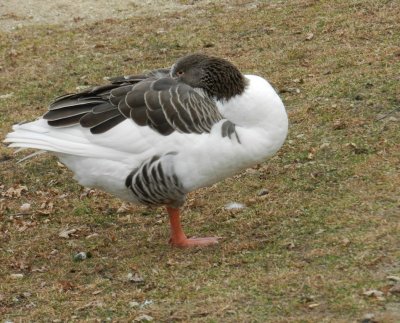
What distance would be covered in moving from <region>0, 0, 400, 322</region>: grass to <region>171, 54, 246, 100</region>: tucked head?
1112mm

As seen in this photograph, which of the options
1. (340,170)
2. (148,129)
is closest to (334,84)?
(340,170)

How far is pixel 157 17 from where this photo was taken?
526 inches

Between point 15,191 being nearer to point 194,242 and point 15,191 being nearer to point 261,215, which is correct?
point 194,242

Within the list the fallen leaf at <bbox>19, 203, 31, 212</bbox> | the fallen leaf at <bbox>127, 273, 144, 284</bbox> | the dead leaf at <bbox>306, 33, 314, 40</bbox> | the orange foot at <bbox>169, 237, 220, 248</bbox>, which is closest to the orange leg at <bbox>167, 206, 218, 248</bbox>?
the orange foot at <bbox>169, 237, 220, 248</bbox>

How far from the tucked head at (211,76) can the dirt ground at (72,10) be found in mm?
7738

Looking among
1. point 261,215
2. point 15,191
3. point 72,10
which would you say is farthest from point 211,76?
point 72,10

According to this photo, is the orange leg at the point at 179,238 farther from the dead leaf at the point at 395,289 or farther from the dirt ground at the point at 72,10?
the dirt ground at the point at 72,10

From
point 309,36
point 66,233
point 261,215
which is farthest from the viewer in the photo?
point 309,36

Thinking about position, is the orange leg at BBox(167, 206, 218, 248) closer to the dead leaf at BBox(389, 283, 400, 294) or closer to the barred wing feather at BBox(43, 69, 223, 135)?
the barred wing feather at BBox(43, 69, 223, 135)

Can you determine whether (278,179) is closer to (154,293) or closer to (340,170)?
(340,170)

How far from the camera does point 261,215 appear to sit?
6535 millimetres

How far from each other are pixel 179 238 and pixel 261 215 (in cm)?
73

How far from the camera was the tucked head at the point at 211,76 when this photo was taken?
237 inches

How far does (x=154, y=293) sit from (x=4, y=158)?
385 centimetres
